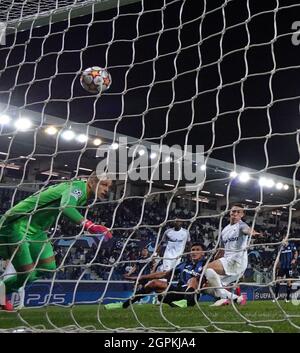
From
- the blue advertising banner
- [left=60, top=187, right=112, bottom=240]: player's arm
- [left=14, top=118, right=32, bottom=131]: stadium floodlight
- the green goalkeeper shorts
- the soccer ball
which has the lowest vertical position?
the blue advertising banner

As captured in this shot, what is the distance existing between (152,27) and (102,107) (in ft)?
17.6

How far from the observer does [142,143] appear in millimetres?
2920

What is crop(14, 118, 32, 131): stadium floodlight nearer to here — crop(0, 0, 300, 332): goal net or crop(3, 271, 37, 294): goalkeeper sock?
crop(0, 0, 300, 332): goal net

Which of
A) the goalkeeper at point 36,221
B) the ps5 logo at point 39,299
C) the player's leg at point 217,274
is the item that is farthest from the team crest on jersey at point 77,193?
the ps5 logo at point 39,299

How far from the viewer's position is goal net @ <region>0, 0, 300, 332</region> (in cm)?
248

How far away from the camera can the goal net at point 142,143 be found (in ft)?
8.13

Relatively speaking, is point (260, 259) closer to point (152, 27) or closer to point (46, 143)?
point (46, 143)

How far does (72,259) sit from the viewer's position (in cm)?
896

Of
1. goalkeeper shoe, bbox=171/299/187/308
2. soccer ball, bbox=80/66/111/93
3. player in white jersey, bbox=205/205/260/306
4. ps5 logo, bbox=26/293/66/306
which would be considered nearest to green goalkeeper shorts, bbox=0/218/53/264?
soccer ball, bbox=80/66/111/93

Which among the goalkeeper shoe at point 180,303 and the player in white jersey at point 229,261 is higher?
the player in white jersey at point 229,261

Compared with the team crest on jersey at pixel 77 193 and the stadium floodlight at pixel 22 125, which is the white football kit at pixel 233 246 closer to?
the team crest on jersey at pixel 77 193

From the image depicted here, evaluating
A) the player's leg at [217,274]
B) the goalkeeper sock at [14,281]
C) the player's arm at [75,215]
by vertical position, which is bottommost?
the player's leg at [217,274]

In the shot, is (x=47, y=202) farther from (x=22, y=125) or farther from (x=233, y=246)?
(x=233, y=246)
